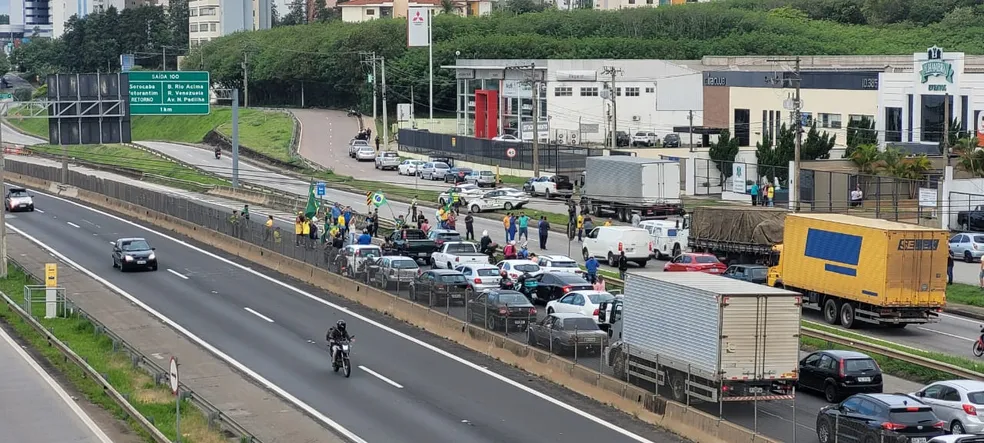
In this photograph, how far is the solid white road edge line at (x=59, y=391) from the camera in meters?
28.4

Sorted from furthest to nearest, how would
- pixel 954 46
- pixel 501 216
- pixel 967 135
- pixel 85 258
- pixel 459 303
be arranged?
pixel 954 46 < pixel 967 135 < pixel 501 216 < pixel 85 258 < pixel 459 303

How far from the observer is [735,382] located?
2819 cm

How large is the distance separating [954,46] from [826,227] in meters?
109

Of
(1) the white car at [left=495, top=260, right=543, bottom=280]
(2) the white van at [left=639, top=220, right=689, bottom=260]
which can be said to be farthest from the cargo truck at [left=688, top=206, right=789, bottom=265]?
(1) the white car at [left=495, top=260, right=543, bottom=280]

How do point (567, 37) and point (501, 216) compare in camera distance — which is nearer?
point (501, 216)

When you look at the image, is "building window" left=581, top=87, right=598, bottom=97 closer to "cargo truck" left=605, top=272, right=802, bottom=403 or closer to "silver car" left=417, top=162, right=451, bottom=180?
"silver car" left=417, top=162, right=451, bottom=180

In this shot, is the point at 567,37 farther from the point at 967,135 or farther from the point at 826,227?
the point at 826,227

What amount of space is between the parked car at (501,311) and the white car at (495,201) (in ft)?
116

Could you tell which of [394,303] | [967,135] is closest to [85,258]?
[394,303]

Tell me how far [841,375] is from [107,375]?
17.2 metres

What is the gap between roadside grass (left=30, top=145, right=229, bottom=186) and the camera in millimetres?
103812

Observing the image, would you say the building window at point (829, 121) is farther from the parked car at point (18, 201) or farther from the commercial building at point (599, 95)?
the parked car at point (18, 201)

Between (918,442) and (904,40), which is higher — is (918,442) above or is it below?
below

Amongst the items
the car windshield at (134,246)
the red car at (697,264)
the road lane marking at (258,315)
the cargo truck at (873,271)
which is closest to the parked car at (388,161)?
the car windshield at (134,246)
